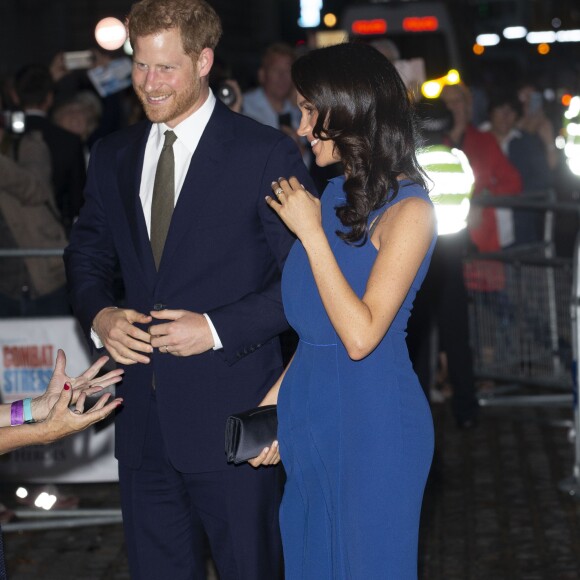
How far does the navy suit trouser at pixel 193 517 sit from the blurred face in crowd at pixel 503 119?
437 inches

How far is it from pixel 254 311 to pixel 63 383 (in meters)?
0.65

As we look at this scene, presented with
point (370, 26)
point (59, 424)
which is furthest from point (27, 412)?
point (370, 26)

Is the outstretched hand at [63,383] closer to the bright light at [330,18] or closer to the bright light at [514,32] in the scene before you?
the bright light at [330,18]

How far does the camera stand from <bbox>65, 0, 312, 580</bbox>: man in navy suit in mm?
4238

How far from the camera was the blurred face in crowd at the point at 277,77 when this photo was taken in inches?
437

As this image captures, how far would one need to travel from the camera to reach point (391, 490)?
376 centimetres

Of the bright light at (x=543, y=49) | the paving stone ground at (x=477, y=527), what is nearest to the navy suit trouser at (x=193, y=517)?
the paving stone ground at (x=477, y=527)

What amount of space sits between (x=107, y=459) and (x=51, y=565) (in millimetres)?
679

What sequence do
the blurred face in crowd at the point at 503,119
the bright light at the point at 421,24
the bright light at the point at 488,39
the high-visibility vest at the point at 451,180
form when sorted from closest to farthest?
1. the high-visibility vest at the point at 451,180
2. the blurred face in crowd at the point at 503,119
3. the bright light at the point at 421,24
4. the bright light at the point at 488,39

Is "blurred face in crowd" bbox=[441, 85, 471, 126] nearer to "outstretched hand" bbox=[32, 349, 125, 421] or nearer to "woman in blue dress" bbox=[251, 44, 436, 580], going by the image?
"woman in blue dress" bbox=[251, 44, 436, 580]

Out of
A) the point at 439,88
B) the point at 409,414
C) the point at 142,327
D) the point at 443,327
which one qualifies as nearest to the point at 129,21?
the point at 142,327

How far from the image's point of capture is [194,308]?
14.1 feet

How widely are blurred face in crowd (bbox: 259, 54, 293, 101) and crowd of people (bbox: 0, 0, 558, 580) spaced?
6312 mm

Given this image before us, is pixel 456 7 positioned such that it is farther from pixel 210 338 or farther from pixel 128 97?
pixel 210 338
